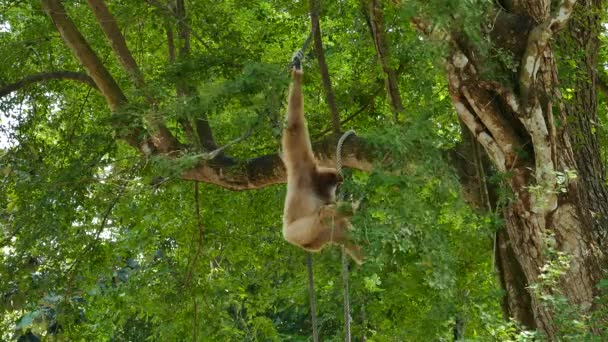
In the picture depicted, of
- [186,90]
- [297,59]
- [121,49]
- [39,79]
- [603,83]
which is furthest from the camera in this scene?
[603,83]

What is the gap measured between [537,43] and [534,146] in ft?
1.88

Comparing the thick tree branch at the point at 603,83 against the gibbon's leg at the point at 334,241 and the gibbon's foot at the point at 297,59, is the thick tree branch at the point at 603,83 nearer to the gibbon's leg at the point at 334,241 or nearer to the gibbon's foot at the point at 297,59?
the gibbon's leg at the point at 334,241

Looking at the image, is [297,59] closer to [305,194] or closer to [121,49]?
[305,194]

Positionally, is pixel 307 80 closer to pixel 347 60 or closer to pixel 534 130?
pixel 347 60

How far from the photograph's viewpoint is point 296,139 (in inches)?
204

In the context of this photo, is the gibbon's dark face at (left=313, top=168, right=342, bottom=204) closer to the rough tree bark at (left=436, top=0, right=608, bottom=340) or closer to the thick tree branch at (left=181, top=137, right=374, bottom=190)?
the thick tree branch at (left=181, top=137, right=374, bottom=190)

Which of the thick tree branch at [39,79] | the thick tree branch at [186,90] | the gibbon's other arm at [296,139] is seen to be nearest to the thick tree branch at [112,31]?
the thick tree branch at [186,90]

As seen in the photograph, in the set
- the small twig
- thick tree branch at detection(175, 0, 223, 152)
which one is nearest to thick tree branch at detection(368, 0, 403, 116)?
thick tree branch at detection(175, 0, 223, 152)

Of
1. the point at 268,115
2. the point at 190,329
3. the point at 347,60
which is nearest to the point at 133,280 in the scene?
the point at 190,329

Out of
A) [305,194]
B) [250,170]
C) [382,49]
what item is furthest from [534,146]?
[250,170]

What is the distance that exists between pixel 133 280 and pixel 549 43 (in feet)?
13.8

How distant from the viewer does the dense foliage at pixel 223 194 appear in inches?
164

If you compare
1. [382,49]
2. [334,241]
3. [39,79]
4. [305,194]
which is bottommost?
[334,241]

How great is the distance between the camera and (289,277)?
26.4 ft
